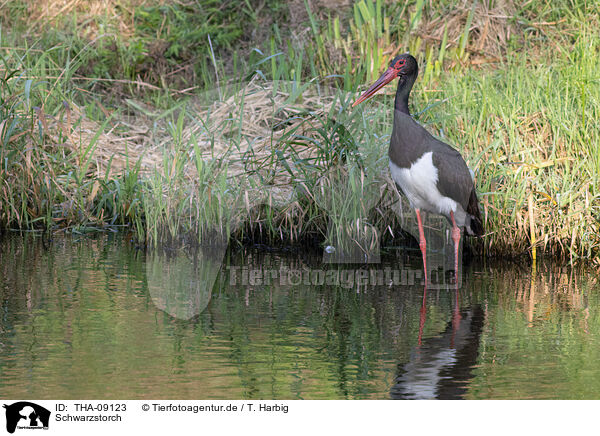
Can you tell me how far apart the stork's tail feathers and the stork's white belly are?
61 millimetres

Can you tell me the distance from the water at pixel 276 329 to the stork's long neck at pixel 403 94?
4.01ft

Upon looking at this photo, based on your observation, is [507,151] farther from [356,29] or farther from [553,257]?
[356,29]

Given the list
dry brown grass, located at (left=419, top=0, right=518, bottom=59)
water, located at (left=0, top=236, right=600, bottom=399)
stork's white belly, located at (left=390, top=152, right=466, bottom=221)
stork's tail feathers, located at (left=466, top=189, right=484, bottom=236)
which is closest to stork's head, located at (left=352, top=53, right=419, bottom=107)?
stork's white belly, located at (left=390, top=152, right=466, bottom=221)

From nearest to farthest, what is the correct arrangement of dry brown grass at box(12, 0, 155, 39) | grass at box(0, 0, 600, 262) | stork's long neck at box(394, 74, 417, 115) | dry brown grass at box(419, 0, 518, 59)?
stork's long neck at box(394, 74, 417, 115)
grass at box(0, 0, 600, 262)
dry brown grass at box(419, 0, 518, 59)
dry brown grass at box(12, 0, 155, 39)

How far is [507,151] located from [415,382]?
3580 mm

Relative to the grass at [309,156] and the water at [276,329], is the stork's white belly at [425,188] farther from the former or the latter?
the water at [276,329]

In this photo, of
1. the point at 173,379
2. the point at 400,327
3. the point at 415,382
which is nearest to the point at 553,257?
the point at 400,327

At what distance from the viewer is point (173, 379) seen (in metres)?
4.32

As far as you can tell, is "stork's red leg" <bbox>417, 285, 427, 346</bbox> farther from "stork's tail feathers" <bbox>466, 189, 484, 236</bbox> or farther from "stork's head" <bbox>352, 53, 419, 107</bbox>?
"stork's head" <bbox>352, 53, 419, 107</bbox>

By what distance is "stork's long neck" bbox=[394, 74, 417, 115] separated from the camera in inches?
276

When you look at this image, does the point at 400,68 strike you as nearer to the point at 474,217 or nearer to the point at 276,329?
the point at 474,217

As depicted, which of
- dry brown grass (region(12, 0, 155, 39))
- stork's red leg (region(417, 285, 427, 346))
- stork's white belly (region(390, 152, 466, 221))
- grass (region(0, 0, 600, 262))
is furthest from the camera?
dry brown grass (region(12, 0, 155, 39))
